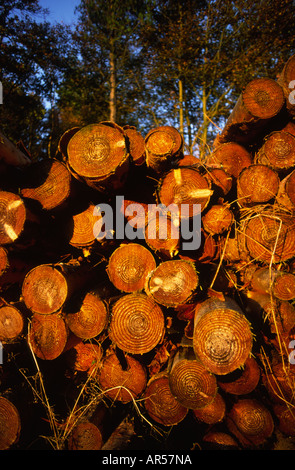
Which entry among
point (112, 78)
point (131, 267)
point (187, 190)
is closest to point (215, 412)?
point (131, 267)

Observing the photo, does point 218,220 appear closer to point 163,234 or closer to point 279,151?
point 163,234

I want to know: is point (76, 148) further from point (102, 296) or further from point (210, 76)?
point (210, 76)

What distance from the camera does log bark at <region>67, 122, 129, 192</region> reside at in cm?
186

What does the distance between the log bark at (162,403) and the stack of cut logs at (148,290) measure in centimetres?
1

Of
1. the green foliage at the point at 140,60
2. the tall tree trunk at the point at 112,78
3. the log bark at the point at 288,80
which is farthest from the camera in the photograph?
the tall tree trunk at the point at 112,78

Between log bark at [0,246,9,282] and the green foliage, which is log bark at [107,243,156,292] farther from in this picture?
the green foliage

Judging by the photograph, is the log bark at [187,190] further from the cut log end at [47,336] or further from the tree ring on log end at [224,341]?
the cut log end at [47,336]

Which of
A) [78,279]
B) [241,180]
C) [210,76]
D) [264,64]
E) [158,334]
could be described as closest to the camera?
[158,334]

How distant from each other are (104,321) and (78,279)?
40 cm

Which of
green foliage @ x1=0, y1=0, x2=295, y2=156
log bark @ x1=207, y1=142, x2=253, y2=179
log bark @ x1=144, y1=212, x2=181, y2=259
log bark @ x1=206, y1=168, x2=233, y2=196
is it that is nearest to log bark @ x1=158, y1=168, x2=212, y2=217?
log bark @ x1=144, y1=212, x2=181, y2=259

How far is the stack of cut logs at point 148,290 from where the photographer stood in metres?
1.84

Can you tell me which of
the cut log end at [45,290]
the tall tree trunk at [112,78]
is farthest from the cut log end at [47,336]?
the tall tree trunk at [112,78]

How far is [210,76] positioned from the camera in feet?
36.5

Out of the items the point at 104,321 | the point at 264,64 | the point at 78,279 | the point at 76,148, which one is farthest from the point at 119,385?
the point at 264,64
